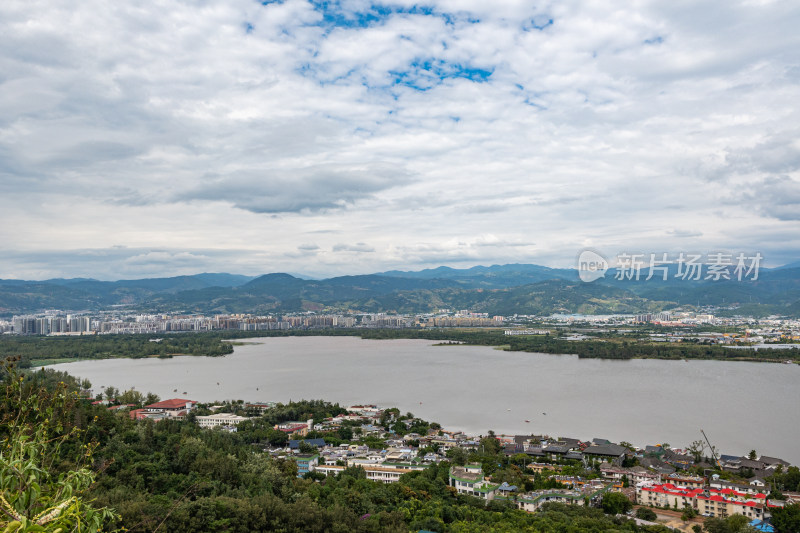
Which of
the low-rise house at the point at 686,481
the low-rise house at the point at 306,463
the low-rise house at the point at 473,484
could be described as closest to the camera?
the low-rise house at the point at 473,484

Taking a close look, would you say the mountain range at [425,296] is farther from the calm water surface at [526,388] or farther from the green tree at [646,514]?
the green tree at [646,514]

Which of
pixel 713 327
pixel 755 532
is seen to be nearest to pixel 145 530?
pixel 755 532

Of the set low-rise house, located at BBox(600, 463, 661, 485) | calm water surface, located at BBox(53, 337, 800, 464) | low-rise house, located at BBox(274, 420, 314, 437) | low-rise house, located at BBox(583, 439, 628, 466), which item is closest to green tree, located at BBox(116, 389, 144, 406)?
calm water surface, located at BBox(53, 337, 800, 464)

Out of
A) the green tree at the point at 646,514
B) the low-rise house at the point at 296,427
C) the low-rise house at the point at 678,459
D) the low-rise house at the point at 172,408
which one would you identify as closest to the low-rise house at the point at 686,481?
the low-rise house at the point at 678,459

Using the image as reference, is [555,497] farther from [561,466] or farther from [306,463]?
[306,463]

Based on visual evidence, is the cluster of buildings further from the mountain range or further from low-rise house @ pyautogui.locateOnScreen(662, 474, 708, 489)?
the mountain range

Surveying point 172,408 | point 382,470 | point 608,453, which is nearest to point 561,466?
point 608,453

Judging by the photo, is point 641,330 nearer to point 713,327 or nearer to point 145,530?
point 713,327
